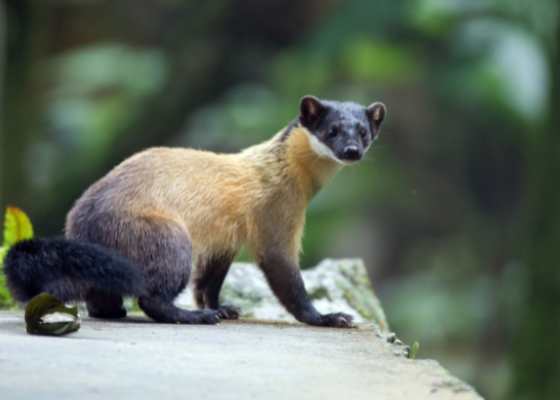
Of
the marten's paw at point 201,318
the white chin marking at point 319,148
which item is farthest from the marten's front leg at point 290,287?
the white chin marking at point 319,148

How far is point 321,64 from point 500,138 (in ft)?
15.5

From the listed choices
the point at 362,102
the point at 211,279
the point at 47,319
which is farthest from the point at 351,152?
the point at 362,102

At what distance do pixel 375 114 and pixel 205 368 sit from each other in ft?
11.5

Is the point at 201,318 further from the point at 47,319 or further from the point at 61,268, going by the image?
the point at 47,319

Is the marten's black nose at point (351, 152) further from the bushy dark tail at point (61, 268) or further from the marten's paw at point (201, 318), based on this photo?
the bushy dark tail at point (61, 268)

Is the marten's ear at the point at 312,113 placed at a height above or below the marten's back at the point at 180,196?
above

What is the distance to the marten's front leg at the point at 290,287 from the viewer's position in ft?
18.7

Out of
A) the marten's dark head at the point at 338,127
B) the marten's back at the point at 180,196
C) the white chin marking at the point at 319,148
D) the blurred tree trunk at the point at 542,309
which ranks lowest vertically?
the blurred tree trunk at the point at 542,309

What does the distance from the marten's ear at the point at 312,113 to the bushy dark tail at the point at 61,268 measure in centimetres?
207

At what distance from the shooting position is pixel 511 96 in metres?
12.6

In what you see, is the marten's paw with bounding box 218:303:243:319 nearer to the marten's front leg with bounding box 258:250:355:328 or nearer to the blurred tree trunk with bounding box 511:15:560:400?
the marten's front leg with bounding box 258:250:355:328

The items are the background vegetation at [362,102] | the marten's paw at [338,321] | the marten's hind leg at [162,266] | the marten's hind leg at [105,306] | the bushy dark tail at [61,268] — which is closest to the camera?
the bushy dark tail at [61,268]

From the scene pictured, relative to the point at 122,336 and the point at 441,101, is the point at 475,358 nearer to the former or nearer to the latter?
the point at 441,101

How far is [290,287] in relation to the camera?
18.8ft
